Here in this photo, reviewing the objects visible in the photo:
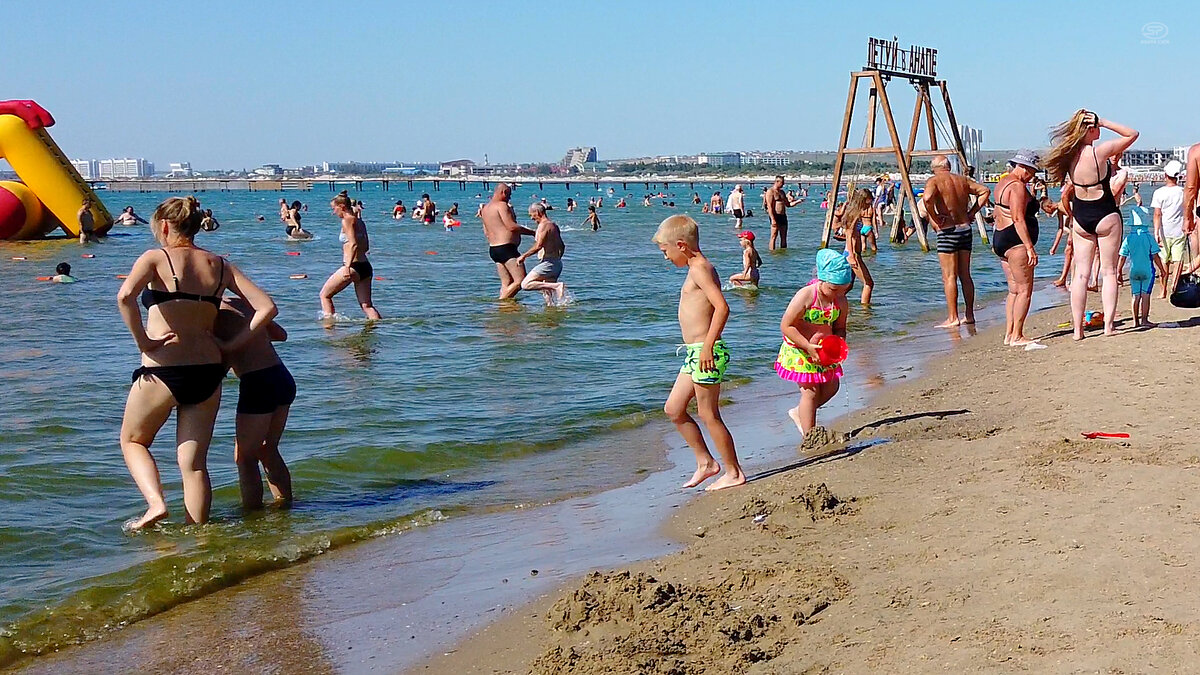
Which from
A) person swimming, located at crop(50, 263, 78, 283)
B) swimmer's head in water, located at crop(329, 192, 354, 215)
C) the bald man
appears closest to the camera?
the bald man

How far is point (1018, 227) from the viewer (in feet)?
31.8

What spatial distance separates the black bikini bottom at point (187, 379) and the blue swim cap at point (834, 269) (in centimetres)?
332

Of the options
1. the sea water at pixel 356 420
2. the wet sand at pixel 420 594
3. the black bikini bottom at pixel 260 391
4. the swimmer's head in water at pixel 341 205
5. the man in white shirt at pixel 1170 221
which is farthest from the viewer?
the swimmer's head in water at pixel 341 205

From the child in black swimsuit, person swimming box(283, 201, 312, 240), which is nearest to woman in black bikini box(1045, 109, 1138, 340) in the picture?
the child in black swimsuit

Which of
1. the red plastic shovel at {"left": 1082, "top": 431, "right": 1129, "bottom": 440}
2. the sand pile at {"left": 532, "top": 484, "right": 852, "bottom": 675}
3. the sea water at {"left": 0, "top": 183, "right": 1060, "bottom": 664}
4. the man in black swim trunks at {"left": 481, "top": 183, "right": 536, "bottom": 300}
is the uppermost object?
the man in black swim trunks at {"left": 481, "top": 183, "right": 536, "bottom": 300}

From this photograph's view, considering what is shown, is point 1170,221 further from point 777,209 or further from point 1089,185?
point 777,209

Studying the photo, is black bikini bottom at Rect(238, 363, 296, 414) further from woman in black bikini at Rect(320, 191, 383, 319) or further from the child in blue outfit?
woman in black bikini at Rect(320, 191, 383, 319)

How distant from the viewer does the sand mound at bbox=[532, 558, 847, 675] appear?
146 inches

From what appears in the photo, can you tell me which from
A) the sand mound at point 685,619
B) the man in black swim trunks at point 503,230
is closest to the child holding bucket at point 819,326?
the sand mound at point 685,619

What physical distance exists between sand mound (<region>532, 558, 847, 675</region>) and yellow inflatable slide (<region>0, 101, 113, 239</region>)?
30.9 m

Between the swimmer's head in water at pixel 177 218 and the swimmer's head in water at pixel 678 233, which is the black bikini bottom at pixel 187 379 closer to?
the swimmer's head in water at pixel 177 218

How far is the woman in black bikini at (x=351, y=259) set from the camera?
13.8 m

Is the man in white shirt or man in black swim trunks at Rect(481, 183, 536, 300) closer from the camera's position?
the man in white shirt

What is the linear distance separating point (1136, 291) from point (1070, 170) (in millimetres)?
1477
